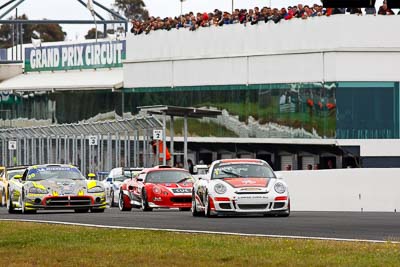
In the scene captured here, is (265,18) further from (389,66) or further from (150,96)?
(150,96)

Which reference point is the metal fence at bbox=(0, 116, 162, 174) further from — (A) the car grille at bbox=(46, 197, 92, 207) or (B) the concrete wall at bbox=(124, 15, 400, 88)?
(A) the car grille at bbox=(46, 197, 92, 207)

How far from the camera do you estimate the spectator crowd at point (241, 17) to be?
Answer: 57.7 meters

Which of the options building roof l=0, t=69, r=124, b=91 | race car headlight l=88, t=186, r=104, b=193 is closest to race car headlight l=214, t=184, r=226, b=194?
race car headlight l=88, t=186, r=104, b=193

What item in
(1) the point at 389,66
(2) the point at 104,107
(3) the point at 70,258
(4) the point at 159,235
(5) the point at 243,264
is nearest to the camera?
(5) the point at 243,264

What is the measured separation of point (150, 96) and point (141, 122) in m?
19.2

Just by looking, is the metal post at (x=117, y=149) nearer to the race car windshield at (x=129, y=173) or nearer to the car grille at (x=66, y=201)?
the race car windshield at (x=129, y=173)

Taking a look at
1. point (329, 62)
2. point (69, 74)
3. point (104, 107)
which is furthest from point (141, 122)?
point (69, 74)

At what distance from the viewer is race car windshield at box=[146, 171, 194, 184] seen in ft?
126

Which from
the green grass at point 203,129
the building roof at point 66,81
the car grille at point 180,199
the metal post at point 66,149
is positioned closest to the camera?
the car grille at point 180,199

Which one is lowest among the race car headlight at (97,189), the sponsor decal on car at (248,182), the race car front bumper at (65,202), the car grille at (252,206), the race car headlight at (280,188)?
the race car front bumper at (65,202)

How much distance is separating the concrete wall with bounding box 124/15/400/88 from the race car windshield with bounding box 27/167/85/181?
23.7m

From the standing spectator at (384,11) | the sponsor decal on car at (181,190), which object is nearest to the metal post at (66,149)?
the standing spectator at (384,11)

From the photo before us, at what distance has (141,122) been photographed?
51.7 meters

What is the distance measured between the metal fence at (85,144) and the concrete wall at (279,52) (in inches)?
250
